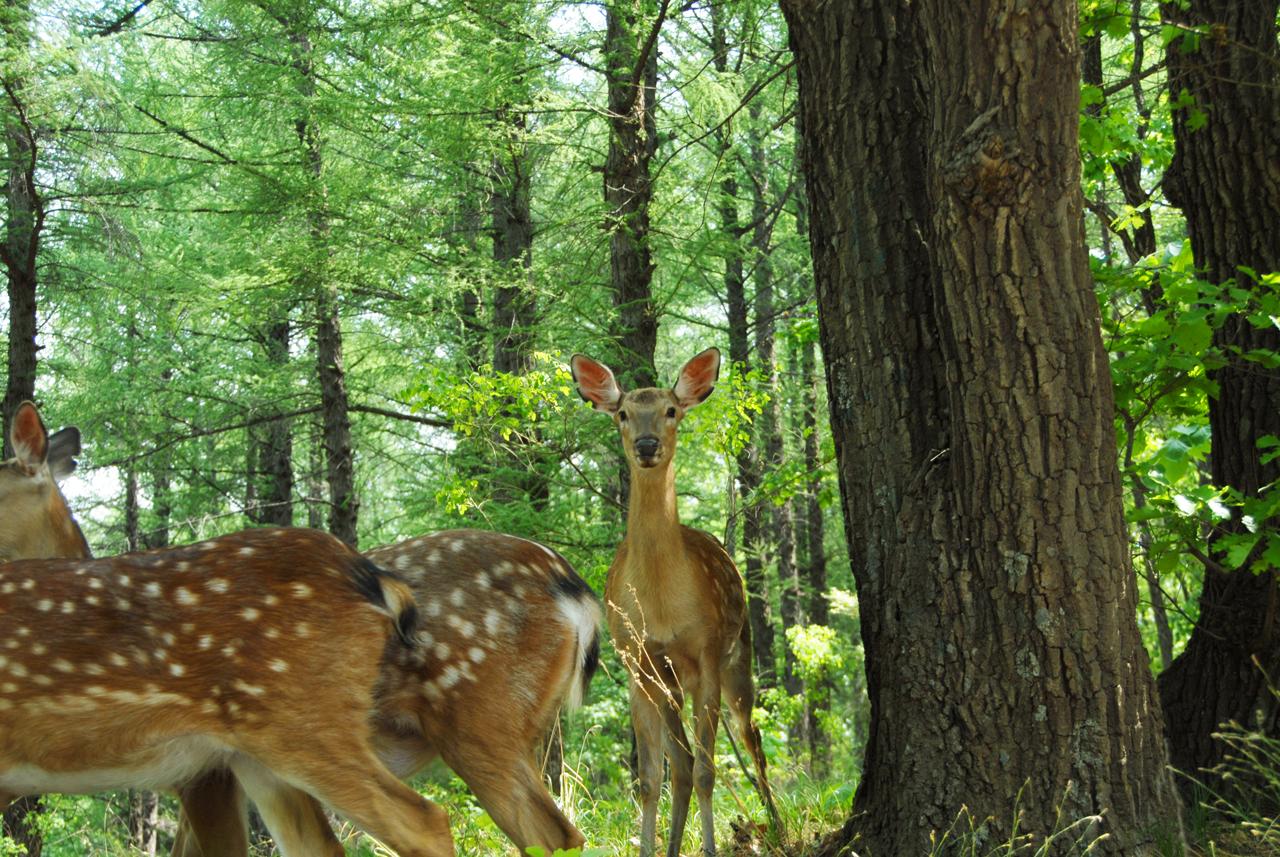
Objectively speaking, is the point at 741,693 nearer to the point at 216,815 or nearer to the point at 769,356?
the point at 216,815

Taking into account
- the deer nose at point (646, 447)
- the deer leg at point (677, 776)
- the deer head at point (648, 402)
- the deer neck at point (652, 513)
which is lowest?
the deer leg at point (677, 776)

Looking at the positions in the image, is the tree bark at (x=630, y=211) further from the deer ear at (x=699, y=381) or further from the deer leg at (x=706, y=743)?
the deer leg at (x=706, y=743)

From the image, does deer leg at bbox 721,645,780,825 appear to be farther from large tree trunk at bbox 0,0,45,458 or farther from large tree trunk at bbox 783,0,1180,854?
large tree trunk at bbox 0,0,45,458

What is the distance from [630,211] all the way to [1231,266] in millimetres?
5580

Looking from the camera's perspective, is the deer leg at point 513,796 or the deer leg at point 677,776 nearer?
the deer leg at point 513,796

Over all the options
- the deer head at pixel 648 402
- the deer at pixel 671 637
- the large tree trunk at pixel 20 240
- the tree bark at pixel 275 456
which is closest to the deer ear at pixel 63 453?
the deer head at pixel 648 402

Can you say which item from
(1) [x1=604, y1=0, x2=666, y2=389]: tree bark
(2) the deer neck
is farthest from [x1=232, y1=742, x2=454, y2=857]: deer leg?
(1) [x1=604, y1=0, x2=666, y2=389]: tree bark

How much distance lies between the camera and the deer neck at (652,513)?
644 cm

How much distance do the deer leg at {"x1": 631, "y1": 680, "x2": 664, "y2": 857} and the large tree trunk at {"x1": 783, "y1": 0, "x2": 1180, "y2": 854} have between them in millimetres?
1681

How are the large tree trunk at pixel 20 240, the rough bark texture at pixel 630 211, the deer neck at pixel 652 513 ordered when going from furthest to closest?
1. the large tree trunk at pixel 20 240
2. the rough bark texture at pixel 630 211
3. the deer neck at pixel 652 513

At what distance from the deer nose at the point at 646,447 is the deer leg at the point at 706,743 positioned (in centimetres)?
109

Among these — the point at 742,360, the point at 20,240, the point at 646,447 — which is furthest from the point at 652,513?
the point at 20,240

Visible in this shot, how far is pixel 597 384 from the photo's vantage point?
7.40 meters

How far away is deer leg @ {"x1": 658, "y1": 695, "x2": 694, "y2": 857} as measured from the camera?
20.6ft
